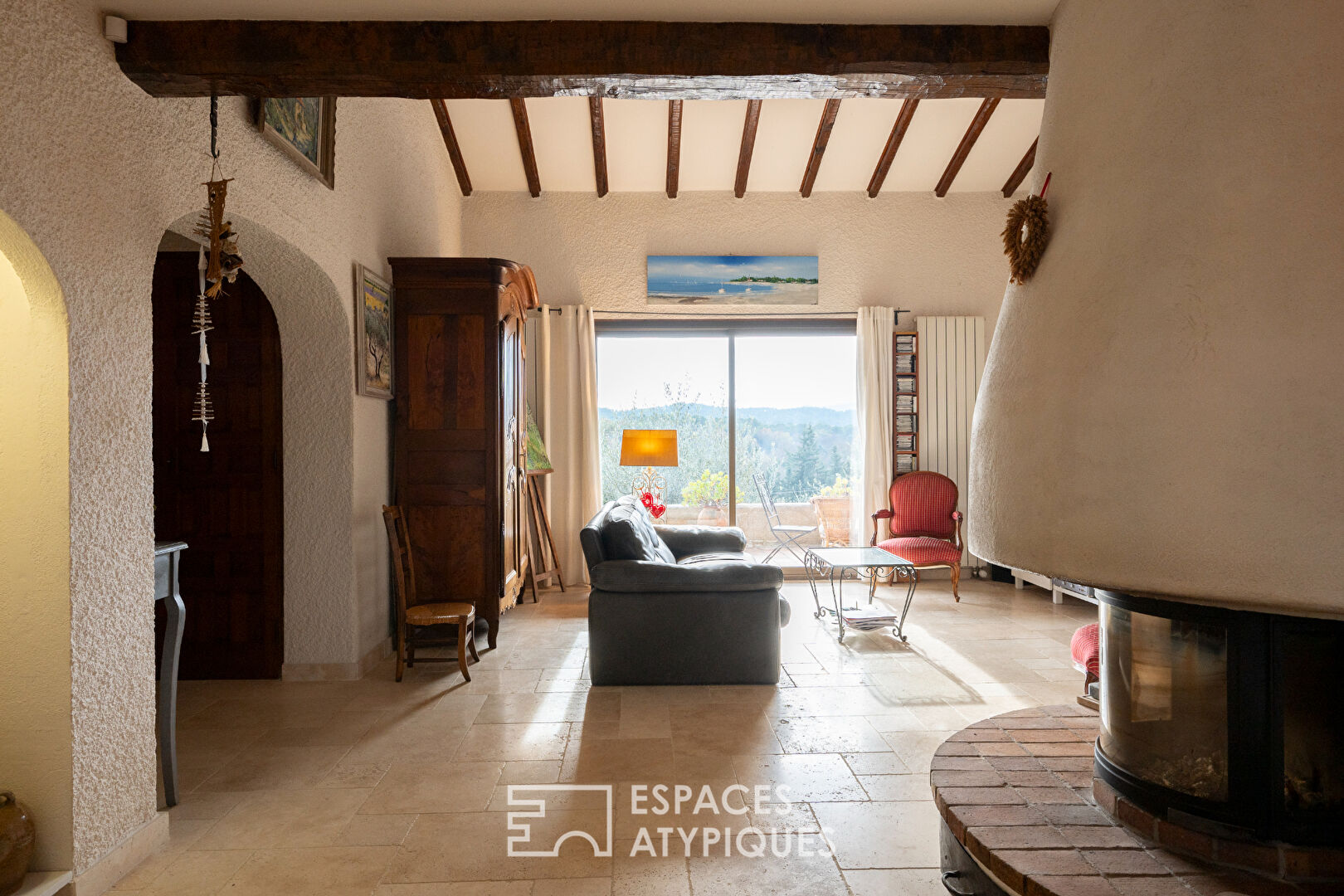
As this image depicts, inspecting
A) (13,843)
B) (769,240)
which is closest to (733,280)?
(769,240)

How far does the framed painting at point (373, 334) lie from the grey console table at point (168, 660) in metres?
1.69

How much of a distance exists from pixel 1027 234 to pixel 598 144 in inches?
199

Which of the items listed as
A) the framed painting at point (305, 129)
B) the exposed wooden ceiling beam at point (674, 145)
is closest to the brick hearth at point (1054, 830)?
the framed painting at point (305, 129)

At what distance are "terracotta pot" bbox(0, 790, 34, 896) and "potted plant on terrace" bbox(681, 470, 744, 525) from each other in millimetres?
5779

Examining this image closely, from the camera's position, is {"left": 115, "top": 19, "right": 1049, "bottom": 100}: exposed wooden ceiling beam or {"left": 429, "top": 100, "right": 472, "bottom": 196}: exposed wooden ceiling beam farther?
{"left": 429, "top": 100, "right": 472, "bottom": 196}: exposed wooden ceiling beam

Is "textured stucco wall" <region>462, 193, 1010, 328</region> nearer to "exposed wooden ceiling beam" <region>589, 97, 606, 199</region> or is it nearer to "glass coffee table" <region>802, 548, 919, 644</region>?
"exposed wooden ceiling beam" <region>589, 97, 606, 199</region>

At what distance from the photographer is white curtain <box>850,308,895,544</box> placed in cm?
727

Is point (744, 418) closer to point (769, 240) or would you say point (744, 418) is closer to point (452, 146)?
point (769, 240)

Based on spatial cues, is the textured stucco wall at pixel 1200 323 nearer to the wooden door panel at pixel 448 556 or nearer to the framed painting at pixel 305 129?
the framed painting at pixel 305 129

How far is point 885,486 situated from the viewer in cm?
733

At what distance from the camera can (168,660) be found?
2.83 metres

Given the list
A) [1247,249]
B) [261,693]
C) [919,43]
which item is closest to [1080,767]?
[1247,249]

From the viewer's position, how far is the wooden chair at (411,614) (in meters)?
4.25

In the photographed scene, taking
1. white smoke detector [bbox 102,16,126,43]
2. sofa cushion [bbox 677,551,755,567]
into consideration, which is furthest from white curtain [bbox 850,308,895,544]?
white smoke detector [bbox 102,16,126,43]
